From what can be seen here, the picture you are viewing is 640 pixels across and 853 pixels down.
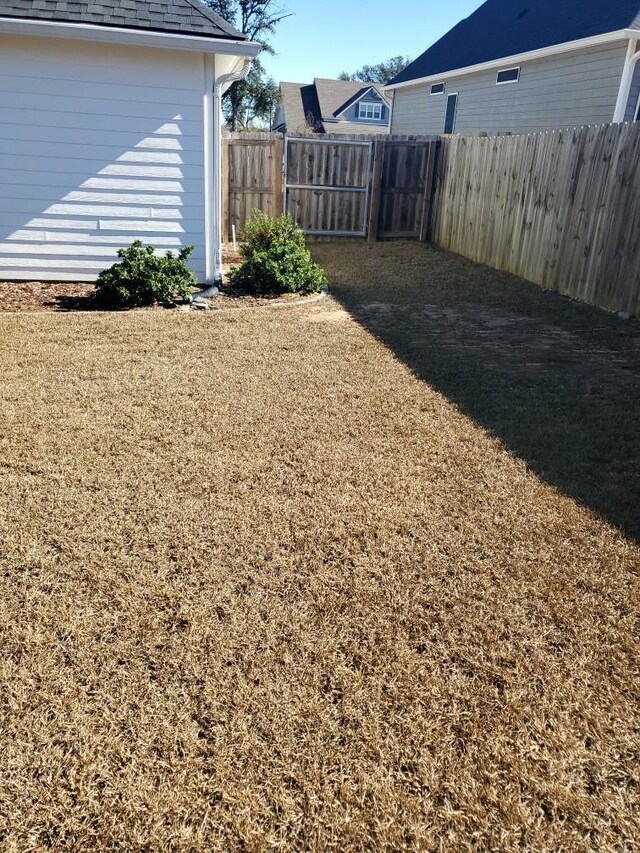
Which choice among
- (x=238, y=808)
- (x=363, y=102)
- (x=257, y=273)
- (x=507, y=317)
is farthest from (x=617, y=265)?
(x=363, y=102)

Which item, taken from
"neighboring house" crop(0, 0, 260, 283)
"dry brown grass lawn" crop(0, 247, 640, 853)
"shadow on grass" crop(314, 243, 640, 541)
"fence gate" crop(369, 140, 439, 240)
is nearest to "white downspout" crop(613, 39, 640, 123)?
"fence gate" crop(369, 140, 439, 240)

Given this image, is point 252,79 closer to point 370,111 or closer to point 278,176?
point 370,111

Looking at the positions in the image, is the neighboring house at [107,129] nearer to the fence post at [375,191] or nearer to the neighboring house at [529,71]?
the fence post at [375,191]

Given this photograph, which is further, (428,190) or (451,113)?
(451,113)

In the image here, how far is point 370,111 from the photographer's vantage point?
3766cm

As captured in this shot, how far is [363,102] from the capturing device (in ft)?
122

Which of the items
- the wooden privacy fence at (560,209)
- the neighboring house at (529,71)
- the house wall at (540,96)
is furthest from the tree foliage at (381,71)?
the wooden privacy fence at (560,209)

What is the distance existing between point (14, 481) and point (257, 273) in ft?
17.5

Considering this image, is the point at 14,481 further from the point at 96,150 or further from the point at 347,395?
the point at 96,150

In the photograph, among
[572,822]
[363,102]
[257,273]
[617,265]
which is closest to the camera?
[572,822]

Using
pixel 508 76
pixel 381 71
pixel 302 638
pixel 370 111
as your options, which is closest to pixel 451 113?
pixel 508 76

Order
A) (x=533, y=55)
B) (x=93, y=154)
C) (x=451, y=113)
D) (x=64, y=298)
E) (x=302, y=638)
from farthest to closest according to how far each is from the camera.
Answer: (x=451, y=113) → (x=533, y=55) → (x=93, y=154) → (x=64, y=298) → (x=302, y=638)

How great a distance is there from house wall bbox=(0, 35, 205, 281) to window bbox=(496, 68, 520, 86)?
35.1ft

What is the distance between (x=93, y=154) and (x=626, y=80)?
33.2 feet
